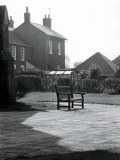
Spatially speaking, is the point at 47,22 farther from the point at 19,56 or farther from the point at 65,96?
the point at 65,96

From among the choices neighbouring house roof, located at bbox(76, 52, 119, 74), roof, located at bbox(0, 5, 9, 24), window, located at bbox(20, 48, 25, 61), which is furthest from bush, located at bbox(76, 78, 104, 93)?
neighbouring house roof, located at bbox(76, 52, 119, 74)

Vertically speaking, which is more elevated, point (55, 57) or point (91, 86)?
point (55, 57)

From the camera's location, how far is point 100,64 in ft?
220

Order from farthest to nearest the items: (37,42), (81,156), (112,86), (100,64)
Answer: (100,64), (37,42), (112,86), (81,156)

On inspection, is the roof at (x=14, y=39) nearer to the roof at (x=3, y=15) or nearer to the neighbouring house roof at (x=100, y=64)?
the neighbouring house roof at (x=100, y=64)

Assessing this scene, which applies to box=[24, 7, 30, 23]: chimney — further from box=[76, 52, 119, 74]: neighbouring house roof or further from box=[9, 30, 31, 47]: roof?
box=[76, 52, 119, 74]: neighbouring house roof

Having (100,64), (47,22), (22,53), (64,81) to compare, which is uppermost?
(47,22)

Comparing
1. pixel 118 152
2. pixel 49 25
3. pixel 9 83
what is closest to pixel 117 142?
pixel 118 152

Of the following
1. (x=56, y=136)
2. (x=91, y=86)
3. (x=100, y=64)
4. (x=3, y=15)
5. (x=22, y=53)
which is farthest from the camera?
(x=100, y=64)

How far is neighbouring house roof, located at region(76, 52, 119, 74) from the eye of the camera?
64938mm

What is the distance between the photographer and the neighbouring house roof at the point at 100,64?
64.9 m

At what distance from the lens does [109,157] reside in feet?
20.0

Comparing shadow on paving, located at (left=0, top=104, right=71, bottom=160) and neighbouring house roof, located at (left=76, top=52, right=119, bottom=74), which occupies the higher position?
neighbouring house roof, located at (left=76, top=52, right=119, bottom=74)

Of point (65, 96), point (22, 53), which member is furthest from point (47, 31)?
point (65, 96)
